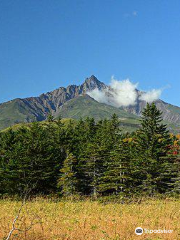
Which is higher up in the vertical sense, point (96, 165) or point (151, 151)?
point (151, 151)

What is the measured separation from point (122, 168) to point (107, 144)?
15.0 metres

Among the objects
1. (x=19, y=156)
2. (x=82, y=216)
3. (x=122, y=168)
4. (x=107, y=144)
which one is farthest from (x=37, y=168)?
(x=82, y=216)

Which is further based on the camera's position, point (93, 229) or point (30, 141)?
point (30, 141)

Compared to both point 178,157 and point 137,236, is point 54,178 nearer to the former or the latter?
point 178,157

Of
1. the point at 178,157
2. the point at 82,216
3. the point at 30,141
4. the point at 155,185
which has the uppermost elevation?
the point at 30,141

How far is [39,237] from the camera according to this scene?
6785mm

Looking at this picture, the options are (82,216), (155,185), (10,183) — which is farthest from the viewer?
(10,183)

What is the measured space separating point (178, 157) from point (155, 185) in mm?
6467

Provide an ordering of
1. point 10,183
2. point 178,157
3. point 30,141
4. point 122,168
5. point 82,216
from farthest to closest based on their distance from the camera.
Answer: point 30,141 → point 10,183 → point 178,157 → point 122,168 → point 82,216

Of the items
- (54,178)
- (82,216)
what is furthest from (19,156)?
(82,216)

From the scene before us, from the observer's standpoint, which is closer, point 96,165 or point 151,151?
point 151,151

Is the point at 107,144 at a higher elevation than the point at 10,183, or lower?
higher

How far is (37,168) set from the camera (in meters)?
38.3

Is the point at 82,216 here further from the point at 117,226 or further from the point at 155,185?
the point at 155,185
